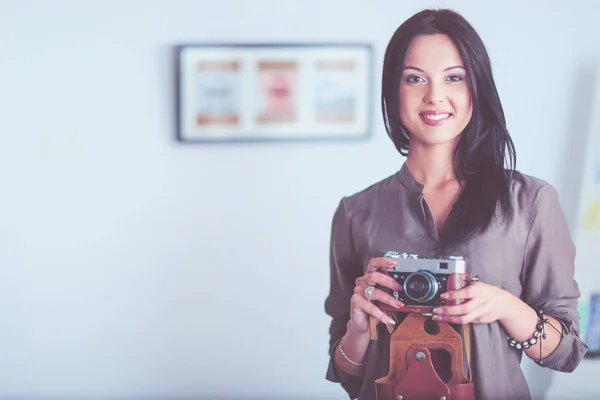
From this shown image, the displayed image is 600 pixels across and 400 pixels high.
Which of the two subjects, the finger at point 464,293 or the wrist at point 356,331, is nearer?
the finger at point 464,293

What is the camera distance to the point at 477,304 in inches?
41.2

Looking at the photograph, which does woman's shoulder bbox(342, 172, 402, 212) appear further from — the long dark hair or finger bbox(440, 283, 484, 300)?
finger bbox(440, 283, 484, 300)

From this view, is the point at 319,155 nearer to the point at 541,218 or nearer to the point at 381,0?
the point at 381,0

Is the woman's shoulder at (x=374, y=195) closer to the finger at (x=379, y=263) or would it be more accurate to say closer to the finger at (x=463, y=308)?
the finger at (x=379, y=263)

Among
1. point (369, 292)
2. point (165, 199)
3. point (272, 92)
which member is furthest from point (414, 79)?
point (165, 199)

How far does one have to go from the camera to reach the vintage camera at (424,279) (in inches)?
41.7

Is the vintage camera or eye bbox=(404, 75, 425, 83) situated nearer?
the vintage camera

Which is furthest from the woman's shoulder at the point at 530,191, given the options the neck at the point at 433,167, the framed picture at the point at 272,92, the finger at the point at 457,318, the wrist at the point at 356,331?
the framed picture at the point at 272,92

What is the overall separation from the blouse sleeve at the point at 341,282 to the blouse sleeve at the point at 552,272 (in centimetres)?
31

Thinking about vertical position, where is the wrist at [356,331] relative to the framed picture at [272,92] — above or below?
below

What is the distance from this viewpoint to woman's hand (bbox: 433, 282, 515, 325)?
3.43 ft

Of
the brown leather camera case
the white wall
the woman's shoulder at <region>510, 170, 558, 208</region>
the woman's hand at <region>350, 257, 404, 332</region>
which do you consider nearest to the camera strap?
the brown leather camera case

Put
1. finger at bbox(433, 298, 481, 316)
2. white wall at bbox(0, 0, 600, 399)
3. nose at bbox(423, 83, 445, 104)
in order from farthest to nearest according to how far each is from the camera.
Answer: white wall at bbox(0, 0, 600, 399) → nose at bbox(423, 83, 445, 104) → finger at bbox(433, 298, 481, 316)

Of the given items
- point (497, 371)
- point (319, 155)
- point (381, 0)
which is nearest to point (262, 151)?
point (319, 155)
